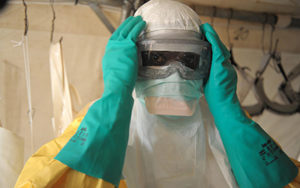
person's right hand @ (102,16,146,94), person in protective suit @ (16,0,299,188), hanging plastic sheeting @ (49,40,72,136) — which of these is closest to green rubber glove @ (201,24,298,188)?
person in protective suit @ (16,0,299,188)

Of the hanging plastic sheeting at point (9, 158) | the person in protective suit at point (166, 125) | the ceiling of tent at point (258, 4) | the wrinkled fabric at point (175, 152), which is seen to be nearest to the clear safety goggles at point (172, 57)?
the person in protective suit at point (166, 125)

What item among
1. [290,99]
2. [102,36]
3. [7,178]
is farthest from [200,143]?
[290,99]

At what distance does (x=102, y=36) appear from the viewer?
3.88ft

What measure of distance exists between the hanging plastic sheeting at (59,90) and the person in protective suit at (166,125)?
25 centimetres

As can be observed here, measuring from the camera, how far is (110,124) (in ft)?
1.52

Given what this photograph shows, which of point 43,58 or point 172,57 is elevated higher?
point 172,57

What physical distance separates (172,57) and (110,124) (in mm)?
268

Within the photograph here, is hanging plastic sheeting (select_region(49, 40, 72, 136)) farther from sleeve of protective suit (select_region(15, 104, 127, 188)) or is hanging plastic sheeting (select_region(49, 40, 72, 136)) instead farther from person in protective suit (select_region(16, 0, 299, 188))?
sleeve of protective suit (select_region(15, 104, 127, 188))

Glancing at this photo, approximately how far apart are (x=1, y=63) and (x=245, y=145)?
116 centimetres

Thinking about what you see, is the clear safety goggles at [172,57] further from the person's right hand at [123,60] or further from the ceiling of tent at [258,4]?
the ceiling of tent at [258,4]

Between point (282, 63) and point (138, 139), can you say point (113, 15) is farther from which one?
point (282, 63)

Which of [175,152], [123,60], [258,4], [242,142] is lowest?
[175,152]

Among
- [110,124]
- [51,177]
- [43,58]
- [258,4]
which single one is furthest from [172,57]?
[258,4]

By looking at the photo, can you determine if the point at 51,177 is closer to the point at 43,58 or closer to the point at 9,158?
the point at 9,158
